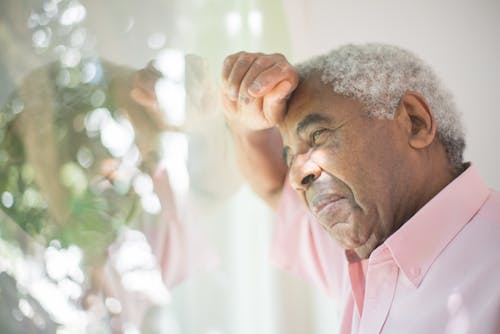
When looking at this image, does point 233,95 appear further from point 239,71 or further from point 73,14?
point 73,14

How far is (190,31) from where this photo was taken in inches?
81.4

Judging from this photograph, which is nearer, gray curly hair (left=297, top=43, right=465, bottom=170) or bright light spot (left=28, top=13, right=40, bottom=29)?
gray curly hair (left=297, top=43, right=465, bottom=170)

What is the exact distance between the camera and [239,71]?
1.53m

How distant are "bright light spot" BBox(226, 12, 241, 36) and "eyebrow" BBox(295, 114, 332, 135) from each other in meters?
0.77

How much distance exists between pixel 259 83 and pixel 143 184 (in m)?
0.60

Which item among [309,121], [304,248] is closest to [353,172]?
[309,121]

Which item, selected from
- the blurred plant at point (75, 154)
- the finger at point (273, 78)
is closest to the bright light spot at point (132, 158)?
the blurred plant at point (75, 154)

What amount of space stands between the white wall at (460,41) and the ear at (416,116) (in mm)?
477

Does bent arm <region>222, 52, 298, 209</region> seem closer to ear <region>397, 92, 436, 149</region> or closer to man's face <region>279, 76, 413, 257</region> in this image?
man's face <region>279, 76, 413, 257</region>

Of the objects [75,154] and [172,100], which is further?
[172,100]

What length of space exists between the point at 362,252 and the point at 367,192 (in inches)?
7.3

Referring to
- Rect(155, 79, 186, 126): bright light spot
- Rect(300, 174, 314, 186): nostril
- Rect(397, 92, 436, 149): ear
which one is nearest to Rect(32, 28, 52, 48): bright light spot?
Rect(155, 79, 186, 126): bright light spot

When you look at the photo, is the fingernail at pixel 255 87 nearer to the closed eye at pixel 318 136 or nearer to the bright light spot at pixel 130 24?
the closed eye at pixel 318 136

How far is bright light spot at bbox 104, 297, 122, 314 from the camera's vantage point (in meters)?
1.75
